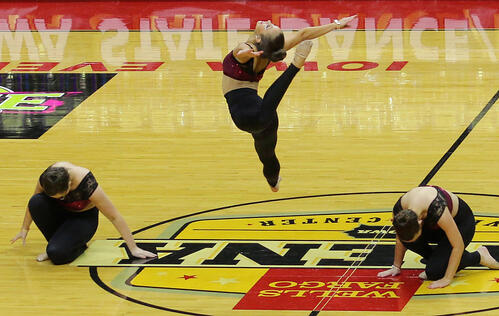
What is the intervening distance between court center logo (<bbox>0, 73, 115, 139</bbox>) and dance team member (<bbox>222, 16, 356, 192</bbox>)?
4.31 m

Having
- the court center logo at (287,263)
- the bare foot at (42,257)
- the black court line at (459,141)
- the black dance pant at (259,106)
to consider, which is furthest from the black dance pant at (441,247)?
the bare foot at (42,257)

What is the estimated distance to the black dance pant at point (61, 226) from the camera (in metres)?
8.55

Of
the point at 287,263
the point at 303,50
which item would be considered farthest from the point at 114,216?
the point at 303,50

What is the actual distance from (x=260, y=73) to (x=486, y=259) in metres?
2.33

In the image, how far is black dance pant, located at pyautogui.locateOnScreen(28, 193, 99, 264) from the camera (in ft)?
28.1

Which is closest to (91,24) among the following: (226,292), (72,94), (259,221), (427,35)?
(72,94)

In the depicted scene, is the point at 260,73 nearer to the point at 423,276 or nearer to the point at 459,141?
the point at 423,276

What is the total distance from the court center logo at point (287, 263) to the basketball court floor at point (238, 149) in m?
0.02

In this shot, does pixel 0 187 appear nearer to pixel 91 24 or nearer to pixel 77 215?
pixel 77 215

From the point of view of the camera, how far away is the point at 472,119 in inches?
496

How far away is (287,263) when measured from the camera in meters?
8.47

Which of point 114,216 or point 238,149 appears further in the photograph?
point 238,149

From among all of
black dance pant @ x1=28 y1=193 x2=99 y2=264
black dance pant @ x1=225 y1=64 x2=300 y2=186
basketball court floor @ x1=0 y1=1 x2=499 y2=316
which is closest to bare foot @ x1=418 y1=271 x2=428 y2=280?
basketball court floor @ x1=0 y1=1 x2=499 y2=316

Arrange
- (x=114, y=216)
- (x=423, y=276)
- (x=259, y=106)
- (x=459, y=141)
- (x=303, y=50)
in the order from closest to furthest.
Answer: (x=423, y=276), (x=303, y=50), (x=114, y=216), (x=259, y=106), (x=459, y=141)
